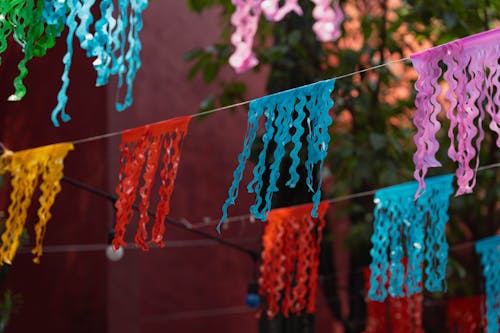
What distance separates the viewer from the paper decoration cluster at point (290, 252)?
13.7 feet

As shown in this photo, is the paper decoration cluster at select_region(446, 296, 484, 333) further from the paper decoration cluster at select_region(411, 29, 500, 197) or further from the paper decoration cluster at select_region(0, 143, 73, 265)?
the paper decoration cluster at select_region(0, 143, 73, 265)

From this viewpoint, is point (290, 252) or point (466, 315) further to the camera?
point (466, 315)

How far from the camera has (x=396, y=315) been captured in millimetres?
4738

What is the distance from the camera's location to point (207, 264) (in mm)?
6230

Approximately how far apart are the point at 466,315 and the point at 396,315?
1.43 ft

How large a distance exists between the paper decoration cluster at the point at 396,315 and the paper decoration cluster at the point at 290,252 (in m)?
0.59

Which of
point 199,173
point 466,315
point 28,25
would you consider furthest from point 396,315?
point 28,25

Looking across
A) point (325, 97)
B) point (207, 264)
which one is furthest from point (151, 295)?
point (325, 97)

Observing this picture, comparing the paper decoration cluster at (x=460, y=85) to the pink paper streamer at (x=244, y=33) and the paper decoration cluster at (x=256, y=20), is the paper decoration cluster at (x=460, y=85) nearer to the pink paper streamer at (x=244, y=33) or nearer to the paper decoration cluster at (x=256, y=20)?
the paper decoration cluster at (x=256, y=20)

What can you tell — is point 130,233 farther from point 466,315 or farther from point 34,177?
point 466,315

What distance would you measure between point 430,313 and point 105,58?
188 inches

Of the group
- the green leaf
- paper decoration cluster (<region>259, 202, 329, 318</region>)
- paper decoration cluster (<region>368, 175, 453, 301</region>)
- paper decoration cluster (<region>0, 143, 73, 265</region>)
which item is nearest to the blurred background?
the green leaf

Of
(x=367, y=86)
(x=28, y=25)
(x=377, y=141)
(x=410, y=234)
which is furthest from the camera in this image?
(x=367, y=86)

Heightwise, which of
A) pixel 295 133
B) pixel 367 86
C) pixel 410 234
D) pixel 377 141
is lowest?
pixel 410 234
